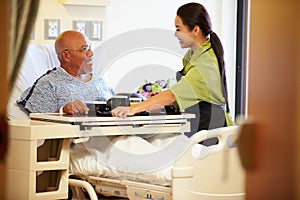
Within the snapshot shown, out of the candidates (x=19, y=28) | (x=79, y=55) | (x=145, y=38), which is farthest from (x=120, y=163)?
(x=19, y=28)

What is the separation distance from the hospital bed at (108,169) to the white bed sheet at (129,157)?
0.01 metres

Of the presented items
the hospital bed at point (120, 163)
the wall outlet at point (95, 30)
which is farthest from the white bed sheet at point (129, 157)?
the wall outlet at point (95, 30)

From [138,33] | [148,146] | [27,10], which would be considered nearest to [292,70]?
[27,10]

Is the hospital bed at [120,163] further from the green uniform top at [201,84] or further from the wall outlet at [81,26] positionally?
the wall outlet at [81,26]

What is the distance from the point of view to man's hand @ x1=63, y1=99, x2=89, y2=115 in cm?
315

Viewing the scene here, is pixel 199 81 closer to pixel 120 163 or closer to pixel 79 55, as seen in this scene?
pixel 120 163

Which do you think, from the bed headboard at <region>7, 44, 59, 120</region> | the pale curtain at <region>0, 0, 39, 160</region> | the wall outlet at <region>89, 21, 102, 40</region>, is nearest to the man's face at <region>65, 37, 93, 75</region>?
the bed headboard at <region>7, 44, 59, 120</region>

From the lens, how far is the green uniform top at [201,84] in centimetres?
308

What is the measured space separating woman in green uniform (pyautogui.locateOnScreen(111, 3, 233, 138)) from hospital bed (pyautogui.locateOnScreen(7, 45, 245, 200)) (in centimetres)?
12

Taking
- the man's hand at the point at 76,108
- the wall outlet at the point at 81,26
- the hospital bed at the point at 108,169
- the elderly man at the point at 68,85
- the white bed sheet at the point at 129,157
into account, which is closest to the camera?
the hospital bed at the point at 108,169

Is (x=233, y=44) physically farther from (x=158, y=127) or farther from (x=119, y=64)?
(x=158, y=127)

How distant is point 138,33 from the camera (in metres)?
4.51

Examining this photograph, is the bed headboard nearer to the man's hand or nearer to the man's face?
the man's face

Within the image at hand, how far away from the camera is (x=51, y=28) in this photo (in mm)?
4059
